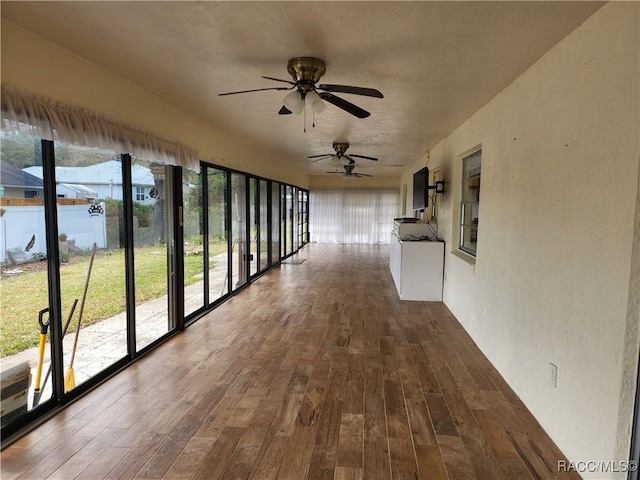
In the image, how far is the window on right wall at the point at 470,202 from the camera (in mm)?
4301

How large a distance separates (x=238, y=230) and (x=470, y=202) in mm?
3622

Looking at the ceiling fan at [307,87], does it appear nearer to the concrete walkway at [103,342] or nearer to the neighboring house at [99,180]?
the neighboring house at [99,180]

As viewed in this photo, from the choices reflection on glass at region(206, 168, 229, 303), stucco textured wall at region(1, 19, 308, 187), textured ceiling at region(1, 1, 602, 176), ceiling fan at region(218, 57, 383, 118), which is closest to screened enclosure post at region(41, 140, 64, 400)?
stucco textured wall at region(1, 19, 308, 187)

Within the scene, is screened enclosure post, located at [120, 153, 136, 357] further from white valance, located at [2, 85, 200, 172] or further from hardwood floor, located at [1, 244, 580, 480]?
hardwood floor, located at [1, 244, 580, 480]

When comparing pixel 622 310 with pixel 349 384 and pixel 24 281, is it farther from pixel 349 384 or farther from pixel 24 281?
pixel 24 281

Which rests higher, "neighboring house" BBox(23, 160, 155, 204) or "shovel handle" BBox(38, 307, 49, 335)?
"neighboring house" BBox(23, 160, 155, 204)

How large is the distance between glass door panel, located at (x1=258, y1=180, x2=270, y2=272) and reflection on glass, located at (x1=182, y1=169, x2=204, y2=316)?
2.63 m

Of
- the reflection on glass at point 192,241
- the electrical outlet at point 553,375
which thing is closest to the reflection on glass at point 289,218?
the reflection on glass at point 192,241

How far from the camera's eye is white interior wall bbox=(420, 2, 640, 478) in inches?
66.8

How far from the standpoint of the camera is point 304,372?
3.14m

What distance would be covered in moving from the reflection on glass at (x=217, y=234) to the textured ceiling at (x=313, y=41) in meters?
1.38

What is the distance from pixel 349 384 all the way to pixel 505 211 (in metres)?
1.96

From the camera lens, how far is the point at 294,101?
264 cm

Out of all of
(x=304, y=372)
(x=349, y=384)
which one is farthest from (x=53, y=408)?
(x=349, y=384)
